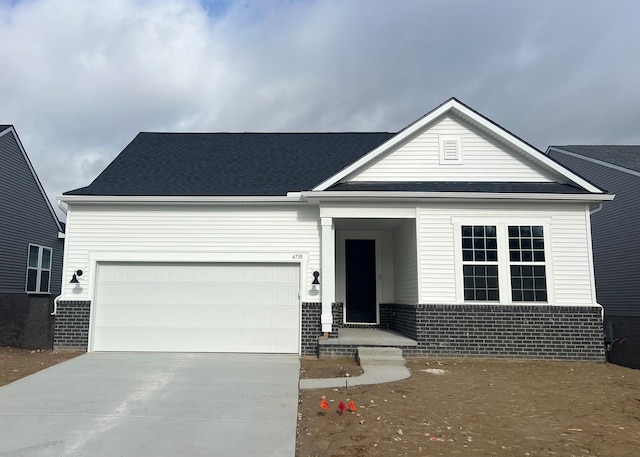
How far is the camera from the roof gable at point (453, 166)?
1143cm

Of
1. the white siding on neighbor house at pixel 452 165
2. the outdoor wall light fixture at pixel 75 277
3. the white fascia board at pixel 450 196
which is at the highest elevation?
the white siding on neighbor house at pixel 452 165

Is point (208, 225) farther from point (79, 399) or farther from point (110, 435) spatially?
point (110, 435)

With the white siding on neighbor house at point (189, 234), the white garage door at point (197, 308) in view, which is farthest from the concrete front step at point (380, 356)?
the white siding on neighbor house at point (189, 234)

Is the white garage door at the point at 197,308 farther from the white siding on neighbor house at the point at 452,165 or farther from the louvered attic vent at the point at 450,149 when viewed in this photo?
the louvered attic vent at the point at 450,149

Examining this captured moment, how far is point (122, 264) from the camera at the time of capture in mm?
11523

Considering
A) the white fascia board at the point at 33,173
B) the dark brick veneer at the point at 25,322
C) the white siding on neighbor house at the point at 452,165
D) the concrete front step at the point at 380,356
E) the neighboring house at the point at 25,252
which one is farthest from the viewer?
the white fascia board at the point at 33,173

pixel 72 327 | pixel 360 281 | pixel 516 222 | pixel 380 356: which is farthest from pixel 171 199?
pixel 516 222

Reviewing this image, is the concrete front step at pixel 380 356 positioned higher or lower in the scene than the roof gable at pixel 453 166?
lower

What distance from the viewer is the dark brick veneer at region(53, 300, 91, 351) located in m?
11.1

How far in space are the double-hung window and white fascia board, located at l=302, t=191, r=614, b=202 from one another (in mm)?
640

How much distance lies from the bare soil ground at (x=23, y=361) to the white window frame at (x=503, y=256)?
326 inches

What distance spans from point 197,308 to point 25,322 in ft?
20.9

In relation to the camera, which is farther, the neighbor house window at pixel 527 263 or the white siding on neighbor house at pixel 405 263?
the white siding on neighbor house at pixel 405 263

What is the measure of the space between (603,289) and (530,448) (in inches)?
610
